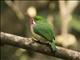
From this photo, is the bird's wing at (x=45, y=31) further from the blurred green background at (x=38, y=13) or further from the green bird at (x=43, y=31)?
the blurred green background at (x=38, y=13)

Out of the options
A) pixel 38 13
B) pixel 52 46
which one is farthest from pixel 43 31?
pixel 38 13

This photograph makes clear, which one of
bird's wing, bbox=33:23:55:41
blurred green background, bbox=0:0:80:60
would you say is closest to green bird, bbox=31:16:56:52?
bird's wing, bbox=33:23:55:41

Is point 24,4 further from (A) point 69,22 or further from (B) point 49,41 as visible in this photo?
(B) point 49,41

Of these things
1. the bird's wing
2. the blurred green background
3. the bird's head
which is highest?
the bird's head

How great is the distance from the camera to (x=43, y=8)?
4594 millimetres

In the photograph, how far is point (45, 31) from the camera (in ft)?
8.07

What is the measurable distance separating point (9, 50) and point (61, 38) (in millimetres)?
622

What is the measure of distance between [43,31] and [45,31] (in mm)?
15

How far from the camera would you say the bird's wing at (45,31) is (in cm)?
243

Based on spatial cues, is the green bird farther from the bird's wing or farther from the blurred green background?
the blurred green background

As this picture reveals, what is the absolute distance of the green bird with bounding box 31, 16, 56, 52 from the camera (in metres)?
2.43

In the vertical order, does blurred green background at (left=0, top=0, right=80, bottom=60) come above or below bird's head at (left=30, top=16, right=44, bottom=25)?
below

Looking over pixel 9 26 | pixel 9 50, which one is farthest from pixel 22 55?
pixel 9 26

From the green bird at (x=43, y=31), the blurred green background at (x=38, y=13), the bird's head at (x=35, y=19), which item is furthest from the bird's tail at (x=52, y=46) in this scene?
the blurred green background at (x=38, y=13)
